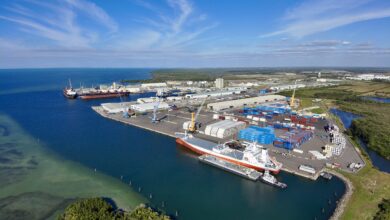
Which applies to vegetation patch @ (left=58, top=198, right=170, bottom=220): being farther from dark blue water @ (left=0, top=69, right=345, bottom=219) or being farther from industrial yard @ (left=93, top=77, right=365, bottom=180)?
industrial yard @ (left=93, top=77, right=365, bottom=180)

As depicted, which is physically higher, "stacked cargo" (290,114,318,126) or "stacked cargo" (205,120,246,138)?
"stacked cargo" (205,120,246,138)

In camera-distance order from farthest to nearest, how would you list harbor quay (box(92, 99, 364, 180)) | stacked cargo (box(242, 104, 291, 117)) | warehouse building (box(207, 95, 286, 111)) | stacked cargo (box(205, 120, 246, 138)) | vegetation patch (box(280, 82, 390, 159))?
warehouse building (box(207, 95, 286, 111))
stacked cargo (box(242, 104, 291, 117))
stacked cargo (box(205, 120, 246, 138))
vegetation patch (box(280, 82, 390, 159))
harbor quay (box(92, 99, 364, 180))

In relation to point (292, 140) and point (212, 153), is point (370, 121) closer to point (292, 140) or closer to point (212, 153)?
point (292, 140)

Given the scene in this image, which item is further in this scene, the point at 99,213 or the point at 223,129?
the point at 223,129

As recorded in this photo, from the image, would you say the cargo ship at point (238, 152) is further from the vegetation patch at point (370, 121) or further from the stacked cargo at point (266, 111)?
the stacked cargo at point (266, 111)

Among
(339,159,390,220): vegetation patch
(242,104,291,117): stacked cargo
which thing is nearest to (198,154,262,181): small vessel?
(339,159,390,220): vegetation patch

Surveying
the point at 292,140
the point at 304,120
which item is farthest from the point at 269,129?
the point at 304,120

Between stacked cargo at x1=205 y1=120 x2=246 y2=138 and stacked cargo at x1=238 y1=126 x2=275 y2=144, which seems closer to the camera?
stacked cargo at x1=238 y1=126 x2=275 y2=144
